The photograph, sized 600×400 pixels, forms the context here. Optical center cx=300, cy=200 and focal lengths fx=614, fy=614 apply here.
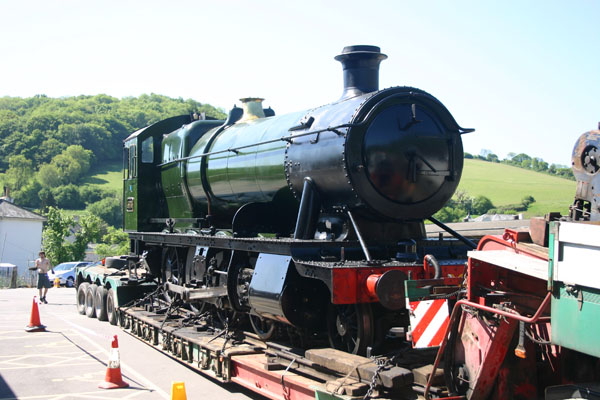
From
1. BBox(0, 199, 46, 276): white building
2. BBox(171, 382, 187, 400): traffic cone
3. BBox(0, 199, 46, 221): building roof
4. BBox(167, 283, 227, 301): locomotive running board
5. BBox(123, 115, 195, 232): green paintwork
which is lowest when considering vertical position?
BBox(0, 199, 46, 276): white building

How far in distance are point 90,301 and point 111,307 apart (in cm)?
182

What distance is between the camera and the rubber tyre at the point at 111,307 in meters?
13.5

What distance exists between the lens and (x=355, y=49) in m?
8.03

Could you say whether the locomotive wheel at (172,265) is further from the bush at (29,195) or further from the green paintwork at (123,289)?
the bush at (29,195)

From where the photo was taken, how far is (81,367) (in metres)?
9.31

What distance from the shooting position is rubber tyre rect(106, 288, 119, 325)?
530 inches

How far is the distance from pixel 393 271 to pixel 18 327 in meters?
10.8

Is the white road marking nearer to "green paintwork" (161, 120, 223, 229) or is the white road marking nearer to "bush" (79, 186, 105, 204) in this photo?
"green paintwork" (161, 120, 223, 229)

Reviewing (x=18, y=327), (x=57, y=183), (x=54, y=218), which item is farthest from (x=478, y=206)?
(x=57, y=183)

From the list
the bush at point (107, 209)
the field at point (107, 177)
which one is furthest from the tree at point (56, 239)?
the field at point (107, 177)

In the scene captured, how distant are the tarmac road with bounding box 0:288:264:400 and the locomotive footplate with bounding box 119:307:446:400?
23 centimetres

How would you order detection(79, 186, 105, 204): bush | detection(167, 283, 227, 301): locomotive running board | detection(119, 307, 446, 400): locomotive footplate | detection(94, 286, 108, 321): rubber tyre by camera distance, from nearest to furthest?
1. detection(119, 307, 446, 400): locomotive footplate
2. detection(167, 283, 227, 301): locomotive running board
3. detection(94, 286, 108, 321): rubber tyre
4. detection(79, 186, 105, 204): bush

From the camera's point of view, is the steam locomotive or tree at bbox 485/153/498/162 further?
tree at bbox 485/153/498/162

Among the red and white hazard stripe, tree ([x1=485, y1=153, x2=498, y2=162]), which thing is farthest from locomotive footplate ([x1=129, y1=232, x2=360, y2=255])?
tree ([x1=485, y1=153, x2=498, y2=162])
